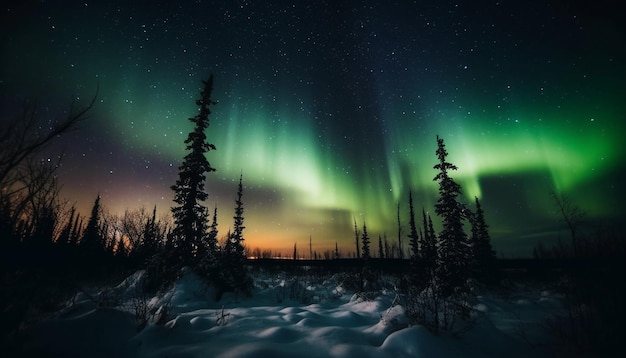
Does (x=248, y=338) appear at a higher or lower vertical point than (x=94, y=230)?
lower

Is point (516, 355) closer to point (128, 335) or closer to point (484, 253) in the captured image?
point (128, 335)

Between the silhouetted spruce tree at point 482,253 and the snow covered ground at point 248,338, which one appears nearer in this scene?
the snow covered ground at point 248,338

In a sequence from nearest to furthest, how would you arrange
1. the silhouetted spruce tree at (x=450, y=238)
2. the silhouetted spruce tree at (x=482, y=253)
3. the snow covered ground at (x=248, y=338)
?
the snow covered ground at (x=248, y=338) → the silhouetted spruce tree at (x=450, y=238) → the silhouetted spruce tree at (x=482, y=253)

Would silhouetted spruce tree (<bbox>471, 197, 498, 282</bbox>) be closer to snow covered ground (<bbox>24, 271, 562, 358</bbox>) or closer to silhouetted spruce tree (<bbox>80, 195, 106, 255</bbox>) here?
snow covered ground (<bbox>24, 271, 562, 358</bbox>)

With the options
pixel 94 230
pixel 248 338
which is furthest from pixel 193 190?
pixel 94 230

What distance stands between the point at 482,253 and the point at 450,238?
13.6 meters

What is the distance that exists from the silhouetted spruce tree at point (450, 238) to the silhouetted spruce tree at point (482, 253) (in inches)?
68.2

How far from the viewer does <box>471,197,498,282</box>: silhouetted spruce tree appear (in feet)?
81.9

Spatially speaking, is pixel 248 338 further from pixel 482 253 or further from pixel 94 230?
pixel 94 230

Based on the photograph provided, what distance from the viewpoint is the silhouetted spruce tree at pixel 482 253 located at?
81.9ft

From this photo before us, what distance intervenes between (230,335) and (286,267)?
125ft

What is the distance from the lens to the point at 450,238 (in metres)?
20.3

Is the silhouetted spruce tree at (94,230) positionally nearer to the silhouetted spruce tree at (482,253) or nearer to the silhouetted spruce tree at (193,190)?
the silhouetted spruce tree at (193,190)

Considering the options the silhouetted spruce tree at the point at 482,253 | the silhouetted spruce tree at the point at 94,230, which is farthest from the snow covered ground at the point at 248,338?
the silhouetted spruce tree at the point at 94,230
